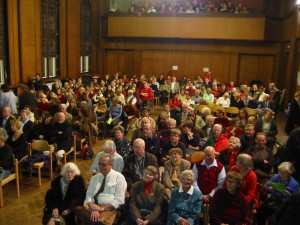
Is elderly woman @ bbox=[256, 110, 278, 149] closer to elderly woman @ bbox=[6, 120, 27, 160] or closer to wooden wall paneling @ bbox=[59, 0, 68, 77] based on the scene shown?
elderly woman @ bbox=[6, 120, 27, 160]

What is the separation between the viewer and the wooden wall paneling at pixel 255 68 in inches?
606

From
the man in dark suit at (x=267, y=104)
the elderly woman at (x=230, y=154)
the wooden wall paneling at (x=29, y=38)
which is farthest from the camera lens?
the wooden wall paneling at (x=29, y=38)

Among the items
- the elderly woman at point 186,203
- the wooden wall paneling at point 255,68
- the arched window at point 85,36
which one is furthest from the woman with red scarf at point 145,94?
the elderly woman at point 186,203

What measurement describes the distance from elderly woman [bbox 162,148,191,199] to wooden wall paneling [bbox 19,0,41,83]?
7.75m

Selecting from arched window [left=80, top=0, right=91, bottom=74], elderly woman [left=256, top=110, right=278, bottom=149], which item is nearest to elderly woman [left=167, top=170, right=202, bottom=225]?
elderly woman [left=256, top=110, right=278, bottom=149]

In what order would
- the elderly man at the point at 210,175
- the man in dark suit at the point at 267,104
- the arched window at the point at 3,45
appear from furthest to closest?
1. the arched window at the point at 3,45
2. the man in dark suit at the point at 267,104
3. the elderly man at the point at 210,175

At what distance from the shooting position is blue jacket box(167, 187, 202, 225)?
362 cm

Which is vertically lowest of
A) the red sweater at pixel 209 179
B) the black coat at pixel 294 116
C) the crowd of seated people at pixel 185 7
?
the red sweater at pixel 209 179

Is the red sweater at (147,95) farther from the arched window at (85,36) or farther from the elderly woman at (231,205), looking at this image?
the elderly woman at (231,205)

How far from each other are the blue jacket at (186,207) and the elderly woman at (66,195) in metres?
1.14

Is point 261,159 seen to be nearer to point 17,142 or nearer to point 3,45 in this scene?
point 17,142

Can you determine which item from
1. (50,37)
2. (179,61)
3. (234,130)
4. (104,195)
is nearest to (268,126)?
(234,130)

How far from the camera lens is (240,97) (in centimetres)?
945

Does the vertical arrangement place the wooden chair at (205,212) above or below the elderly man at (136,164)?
→ below
